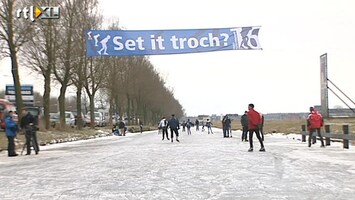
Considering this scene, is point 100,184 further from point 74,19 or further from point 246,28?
point 74,19

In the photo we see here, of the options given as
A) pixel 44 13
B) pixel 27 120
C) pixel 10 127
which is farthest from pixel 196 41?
pixel 10 127

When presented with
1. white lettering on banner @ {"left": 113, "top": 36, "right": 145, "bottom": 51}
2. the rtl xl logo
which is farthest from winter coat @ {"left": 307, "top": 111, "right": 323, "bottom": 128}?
the rtl xl logo

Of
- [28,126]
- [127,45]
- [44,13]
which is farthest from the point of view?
[127,45]

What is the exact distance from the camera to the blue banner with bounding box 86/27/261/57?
1022 inches

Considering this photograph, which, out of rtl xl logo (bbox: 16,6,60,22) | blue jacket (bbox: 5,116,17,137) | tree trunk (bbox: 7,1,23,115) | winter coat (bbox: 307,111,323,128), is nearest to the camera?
blue jacket (bbox: 5,116,17,137)

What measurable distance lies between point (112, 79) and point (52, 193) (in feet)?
163

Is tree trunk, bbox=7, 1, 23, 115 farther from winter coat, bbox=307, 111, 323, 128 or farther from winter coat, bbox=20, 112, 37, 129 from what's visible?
winter coat, bbox=307, 111, 323, 128

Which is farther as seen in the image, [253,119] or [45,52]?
[45,52]

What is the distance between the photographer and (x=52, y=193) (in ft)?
32.4

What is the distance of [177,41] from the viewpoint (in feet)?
85.4

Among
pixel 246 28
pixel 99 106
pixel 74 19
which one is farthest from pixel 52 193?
pixel 99 106

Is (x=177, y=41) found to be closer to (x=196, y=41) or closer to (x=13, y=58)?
(x=196, y=41)

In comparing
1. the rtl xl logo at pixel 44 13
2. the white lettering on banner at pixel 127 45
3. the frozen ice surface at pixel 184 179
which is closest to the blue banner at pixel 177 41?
the white lettering on banner at pixel 127 45

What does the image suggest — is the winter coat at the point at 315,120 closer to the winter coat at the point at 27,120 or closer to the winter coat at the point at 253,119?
the winter coat at the point at 253,119
